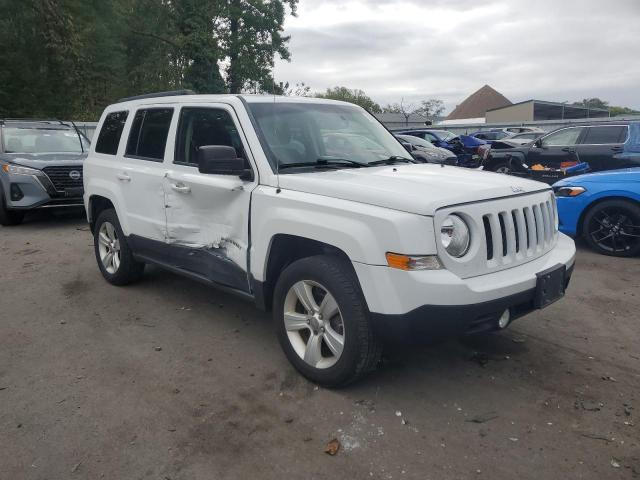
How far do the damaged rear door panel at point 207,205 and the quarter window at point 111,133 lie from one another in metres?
1.19

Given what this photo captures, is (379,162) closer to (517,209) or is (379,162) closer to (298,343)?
(517,209)

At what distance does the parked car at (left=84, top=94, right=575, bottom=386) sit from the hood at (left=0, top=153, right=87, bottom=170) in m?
4.82

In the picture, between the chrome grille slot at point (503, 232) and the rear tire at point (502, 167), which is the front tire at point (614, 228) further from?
the rear tire at point (502, 167)

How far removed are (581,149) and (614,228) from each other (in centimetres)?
460

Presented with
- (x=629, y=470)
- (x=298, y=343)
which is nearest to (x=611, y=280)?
(x=629, y=470)

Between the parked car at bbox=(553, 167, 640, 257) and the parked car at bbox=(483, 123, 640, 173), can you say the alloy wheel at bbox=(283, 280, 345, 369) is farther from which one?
the parked car at bbox=(483, 123, 640, 173)

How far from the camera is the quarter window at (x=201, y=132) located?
4047mm

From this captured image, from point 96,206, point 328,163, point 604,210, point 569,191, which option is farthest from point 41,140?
point 604,210

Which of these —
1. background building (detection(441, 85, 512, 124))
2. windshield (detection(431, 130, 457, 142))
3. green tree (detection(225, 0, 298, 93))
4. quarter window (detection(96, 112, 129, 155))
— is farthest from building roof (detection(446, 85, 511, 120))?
quarter window (detection(96, 112, 129, 155))

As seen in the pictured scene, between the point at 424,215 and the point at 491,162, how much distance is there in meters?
11.5

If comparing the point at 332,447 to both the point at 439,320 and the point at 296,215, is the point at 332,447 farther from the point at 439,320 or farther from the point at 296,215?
the point at 296,215

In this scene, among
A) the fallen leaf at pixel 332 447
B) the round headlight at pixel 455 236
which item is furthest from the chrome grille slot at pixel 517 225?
the fallen leaf at pixel 332 447

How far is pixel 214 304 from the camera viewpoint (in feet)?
16.7

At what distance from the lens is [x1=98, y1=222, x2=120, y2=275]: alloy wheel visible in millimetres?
5500
